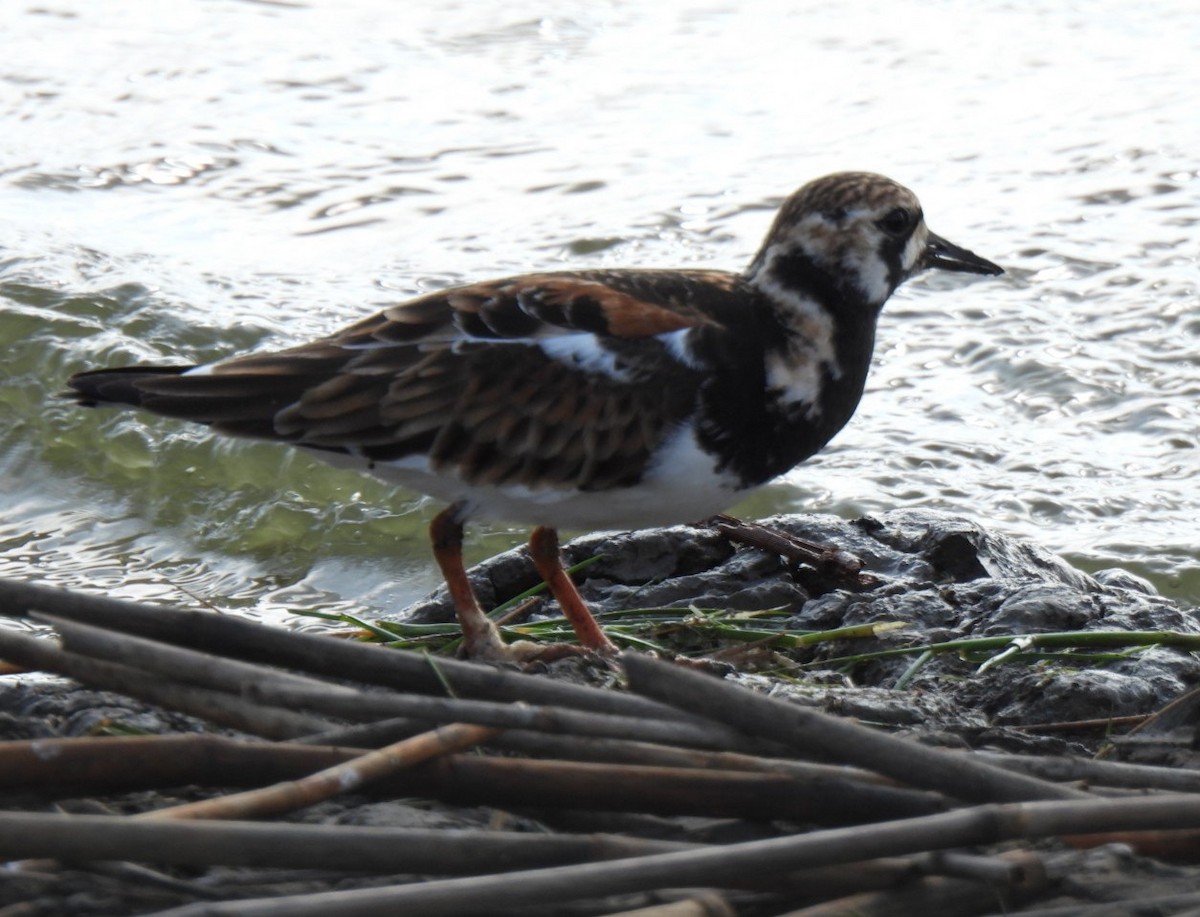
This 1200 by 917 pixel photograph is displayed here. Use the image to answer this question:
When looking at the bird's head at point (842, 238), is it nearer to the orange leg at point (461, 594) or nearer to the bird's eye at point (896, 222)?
the bird's eye at point (896, 222)

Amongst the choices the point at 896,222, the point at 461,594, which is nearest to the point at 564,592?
the point at 461,594

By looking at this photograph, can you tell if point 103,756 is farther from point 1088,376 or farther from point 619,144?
point 619,144

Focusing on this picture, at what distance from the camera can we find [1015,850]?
221 cm

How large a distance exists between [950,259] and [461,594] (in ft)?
4.33

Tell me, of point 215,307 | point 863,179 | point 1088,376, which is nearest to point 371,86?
point 215,307

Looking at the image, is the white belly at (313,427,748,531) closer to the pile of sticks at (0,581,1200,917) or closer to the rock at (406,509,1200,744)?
the rock at (406,509,1200,744)

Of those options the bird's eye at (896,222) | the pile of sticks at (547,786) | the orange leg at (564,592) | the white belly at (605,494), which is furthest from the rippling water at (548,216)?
the pile of sticks at (547,786)

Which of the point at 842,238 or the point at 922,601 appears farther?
the point at 922,601

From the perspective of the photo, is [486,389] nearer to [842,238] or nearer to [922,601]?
[842,238]

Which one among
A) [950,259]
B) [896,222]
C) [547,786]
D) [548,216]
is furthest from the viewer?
[548,216]

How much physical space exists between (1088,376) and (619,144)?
291 cm

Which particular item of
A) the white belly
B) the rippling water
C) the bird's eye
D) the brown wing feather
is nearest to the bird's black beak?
the bird's eye

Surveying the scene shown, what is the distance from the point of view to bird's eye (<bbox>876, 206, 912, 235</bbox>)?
11.3 ft

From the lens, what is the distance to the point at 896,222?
3.47 m
